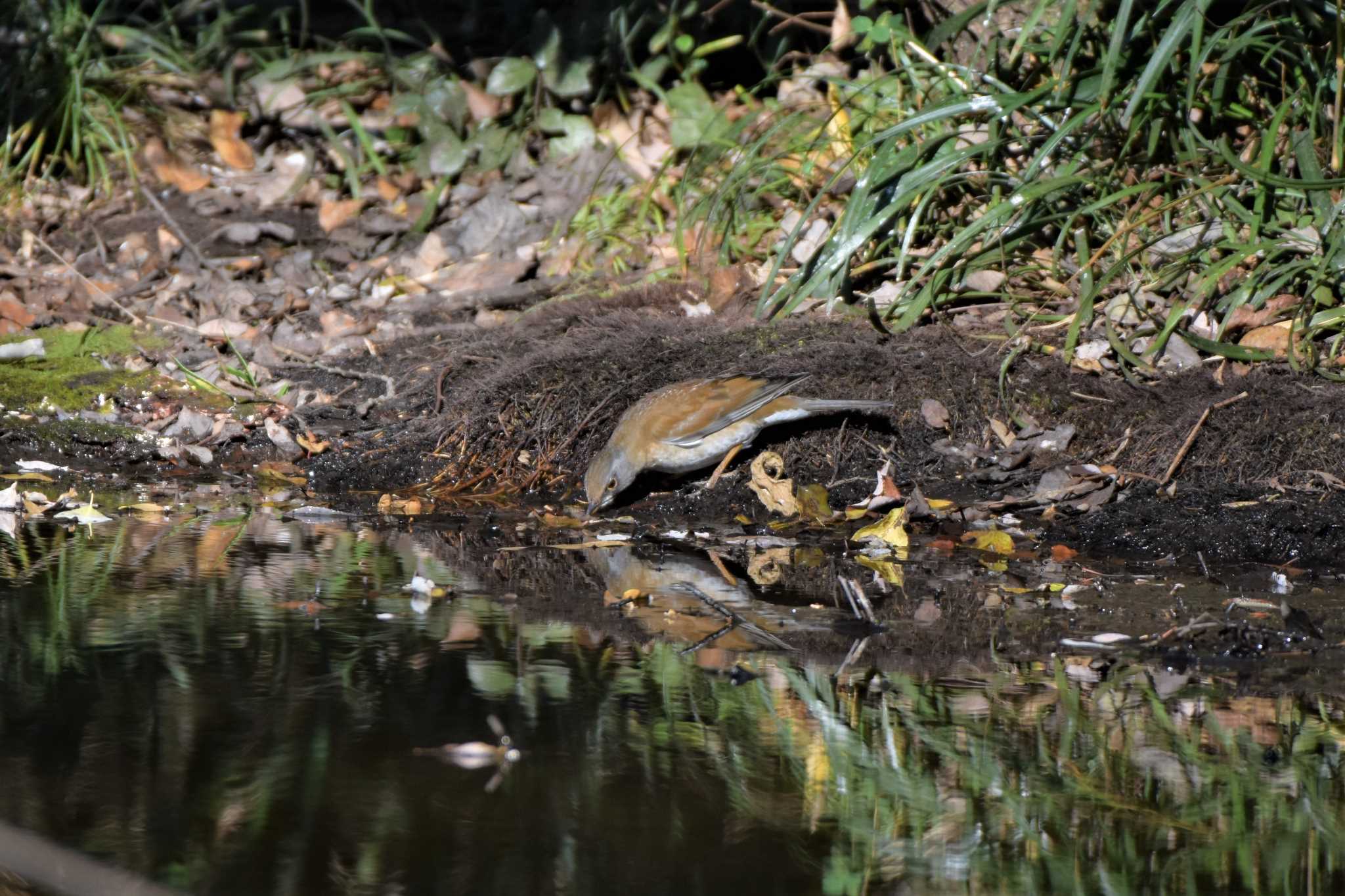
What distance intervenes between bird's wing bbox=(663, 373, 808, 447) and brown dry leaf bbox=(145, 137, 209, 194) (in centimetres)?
506

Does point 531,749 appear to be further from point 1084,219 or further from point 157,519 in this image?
point 1084,219

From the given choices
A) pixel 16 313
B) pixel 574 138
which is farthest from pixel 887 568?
pixel 16 313

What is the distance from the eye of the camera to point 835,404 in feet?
17.4

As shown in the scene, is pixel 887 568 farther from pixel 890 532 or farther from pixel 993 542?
pixel 993 542

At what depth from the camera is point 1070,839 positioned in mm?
2305

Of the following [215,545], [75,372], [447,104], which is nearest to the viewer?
[215,545]

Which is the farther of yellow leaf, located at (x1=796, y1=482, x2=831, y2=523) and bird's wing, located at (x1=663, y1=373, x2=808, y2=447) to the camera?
bird's wing, located at (x1=663, y1=373, x2=808, y2=447)

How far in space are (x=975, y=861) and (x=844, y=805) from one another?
0.90 ft

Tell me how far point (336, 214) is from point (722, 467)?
4.19m

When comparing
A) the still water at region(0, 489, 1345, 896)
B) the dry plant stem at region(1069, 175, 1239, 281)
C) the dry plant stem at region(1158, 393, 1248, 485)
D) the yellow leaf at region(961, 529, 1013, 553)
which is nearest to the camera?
the still water at region(0, 489, 1345, 896)

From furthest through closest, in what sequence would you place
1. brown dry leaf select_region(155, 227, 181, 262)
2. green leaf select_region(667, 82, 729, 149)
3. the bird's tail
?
brown dry leaf select_region(155, 227, 181, 262)
green leaf select_region(667, 82, 729, 149)
the bird's tail

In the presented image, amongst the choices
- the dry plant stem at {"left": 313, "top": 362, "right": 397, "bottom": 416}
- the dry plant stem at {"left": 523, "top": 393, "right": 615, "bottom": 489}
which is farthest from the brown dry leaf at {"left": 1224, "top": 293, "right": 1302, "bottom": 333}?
the dry plant stem at {"left": 313, "top": 362, "right": 397, "bottom": 416}

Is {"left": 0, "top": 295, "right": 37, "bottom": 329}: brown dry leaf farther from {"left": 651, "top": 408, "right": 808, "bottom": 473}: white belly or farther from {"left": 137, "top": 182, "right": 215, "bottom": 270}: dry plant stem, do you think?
{"left": 651, "top": 408, "right": 808, "bottom": 473}: white belly

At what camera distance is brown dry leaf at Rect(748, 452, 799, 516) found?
513cm
